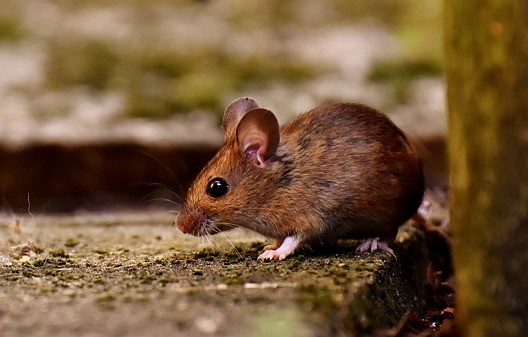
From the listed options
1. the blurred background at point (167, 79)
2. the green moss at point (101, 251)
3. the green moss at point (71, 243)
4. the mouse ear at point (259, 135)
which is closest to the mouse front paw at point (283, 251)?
the mouse ear at point (259, 135)

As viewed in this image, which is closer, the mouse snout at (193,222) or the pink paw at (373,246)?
the pink paw at (373,246)

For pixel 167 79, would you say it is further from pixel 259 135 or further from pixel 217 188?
pixel 259 135

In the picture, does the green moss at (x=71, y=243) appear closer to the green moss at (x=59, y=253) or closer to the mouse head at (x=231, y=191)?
the green moss at (x=59, y=253)

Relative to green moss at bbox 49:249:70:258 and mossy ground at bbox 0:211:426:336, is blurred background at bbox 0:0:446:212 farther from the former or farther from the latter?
mossy ground at bbox 0:211:426:336

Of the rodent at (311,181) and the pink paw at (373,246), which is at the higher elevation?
the rodent at (311,181)

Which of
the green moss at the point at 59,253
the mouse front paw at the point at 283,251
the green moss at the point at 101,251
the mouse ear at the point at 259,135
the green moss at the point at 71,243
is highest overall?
the mouse ear at the point at 259,135

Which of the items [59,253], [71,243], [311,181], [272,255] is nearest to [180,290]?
[272,255]

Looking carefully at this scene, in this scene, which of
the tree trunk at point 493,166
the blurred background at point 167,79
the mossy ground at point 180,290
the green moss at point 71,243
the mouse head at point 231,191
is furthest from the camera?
the blurred background at point 167,79
